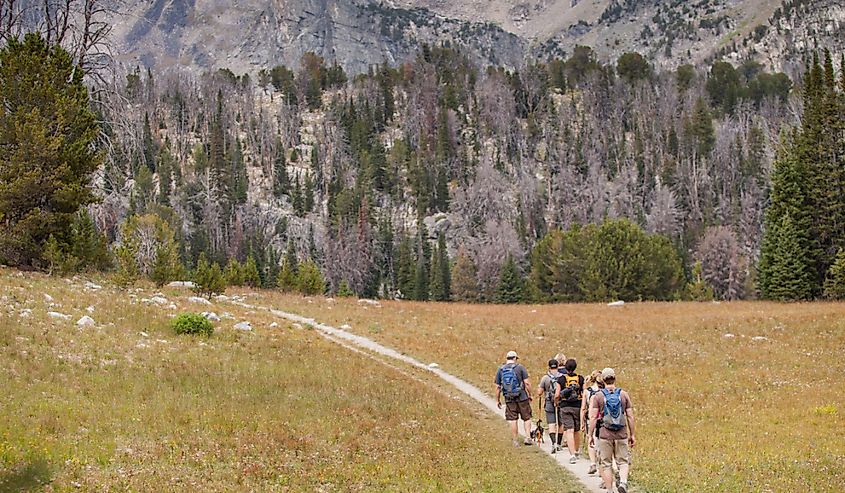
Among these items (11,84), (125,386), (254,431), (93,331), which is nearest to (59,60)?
(11,84)

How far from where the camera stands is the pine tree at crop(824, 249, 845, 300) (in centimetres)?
5281

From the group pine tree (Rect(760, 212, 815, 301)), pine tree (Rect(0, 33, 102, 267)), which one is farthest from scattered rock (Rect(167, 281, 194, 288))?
pine tree (Rect(760, 212, 815, 301))

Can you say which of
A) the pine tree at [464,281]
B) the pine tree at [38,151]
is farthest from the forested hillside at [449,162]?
the pine tree at [38,151]

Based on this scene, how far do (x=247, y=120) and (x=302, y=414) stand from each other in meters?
161

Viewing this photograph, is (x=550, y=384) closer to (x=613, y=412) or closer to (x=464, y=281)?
(x=613, y=412)

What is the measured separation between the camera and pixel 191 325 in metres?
24.4

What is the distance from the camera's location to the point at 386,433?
16547mm

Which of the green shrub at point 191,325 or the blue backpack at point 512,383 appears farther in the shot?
the green shrub at point 191,325

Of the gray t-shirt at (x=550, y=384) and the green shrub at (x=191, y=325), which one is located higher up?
the green shrub at (x=191, y=325)

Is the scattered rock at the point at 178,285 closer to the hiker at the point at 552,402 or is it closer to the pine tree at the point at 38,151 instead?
the pine tree at the point at 38,151

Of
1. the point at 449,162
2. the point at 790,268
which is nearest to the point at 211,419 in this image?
the point at 790,268

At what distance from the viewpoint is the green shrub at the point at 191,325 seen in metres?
24.3

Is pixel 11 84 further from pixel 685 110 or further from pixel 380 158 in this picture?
pixel 685 110

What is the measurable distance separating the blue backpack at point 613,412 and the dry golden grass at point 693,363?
1.63 metres
